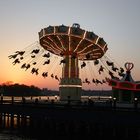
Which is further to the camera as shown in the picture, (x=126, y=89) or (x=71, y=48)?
(x=71, y=48)

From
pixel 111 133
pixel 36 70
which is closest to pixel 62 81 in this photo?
pixel 36 70

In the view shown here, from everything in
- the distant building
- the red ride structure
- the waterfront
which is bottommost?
the waterfront

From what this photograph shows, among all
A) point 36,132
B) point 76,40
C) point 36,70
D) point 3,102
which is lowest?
point 36,132

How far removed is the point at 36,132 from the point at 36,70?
2250 cm

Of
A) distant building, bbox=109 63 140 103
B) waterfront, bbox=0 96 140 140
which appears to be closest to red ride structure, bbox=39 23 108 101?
distant building, bbox=109 63 140 103

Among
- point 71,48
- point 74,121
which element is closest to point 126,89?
point 71,48

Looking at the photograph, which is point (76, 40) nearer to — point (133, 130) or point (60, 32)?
point (60, 32)

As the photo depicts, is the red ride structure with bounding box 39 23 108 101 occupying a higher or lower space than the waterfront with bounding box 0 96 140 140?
higher

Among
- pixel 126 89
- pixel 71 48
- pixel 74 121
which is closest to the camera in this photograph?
pixel 74 121

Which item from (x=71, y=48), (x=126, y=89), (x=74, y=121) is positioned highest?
(x=71, y=48)

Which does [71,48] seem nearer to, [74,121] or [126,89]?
[126,89]

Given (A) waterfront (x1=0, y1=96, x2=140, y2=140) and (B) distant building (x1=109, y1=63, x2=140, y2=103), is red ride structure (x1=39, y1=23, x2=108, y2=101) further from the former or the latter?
(A) waterfront (x1=0, y1=96, x2=140, y2=140)

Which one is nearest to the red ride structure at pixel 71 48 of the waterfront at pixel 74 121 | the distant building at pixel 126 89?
the distant building at pixel 126 89

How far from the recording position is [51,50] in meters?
74.6
